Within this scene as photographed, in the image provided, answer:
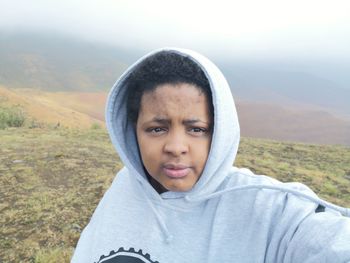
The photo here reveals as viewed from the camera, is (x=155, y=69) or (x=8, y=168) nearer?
(x=155, y=69)

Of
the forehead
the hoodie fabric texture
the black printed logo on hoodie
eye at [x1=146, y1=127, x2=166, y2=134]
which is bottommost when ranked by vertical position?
the black printed logo on hoodie

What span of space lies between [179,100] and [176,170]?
28 cm

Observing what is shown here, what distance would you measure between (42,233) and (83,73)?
6939 inches

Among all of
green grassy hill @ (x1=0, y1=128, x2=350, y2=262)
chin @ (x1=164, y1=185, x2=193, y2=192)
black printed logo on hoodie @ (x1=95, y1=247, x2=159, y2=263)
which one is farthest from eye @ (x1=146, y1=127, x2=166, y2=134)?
green grassy hill @ (x1=0, y1=128, x2=350, y2=262)

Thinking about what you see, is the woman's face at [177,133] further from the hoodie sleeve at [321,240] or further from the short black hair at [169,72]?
the hoodie sleeve at [321,240]

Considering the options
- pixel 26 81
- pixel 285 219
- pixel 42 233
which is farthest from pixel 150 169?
pixel 26 81

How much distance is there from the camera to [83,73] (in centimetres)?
17438

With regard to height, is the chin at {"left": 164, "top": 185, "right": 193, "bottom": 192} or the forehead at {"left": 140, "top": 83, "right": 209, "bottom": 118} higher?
the forehead at {"left": 140, "top": 83, "right": 209, "bottom": 118}

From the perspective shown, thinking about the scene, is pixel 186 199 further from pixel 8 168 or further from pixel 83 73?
pixel 83 73

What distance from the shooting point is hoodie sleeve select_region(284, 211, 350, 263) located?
1125 millimetres

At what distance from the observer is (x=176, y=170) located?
1565 millimetres

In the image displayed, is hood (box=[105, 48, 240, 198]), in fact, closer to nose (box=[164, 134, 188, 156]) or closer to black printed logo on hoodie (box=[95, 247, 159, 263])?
nose (box=[164, 134, 188, 156])

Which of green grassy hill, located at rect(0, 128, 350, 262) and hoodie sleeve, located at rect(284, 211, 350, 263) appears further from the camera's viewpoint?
green grassy hill, located at rect(0, 128, 350, 262)

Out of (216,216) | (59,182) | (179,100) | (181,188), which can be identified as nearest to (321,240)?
(216,216)
